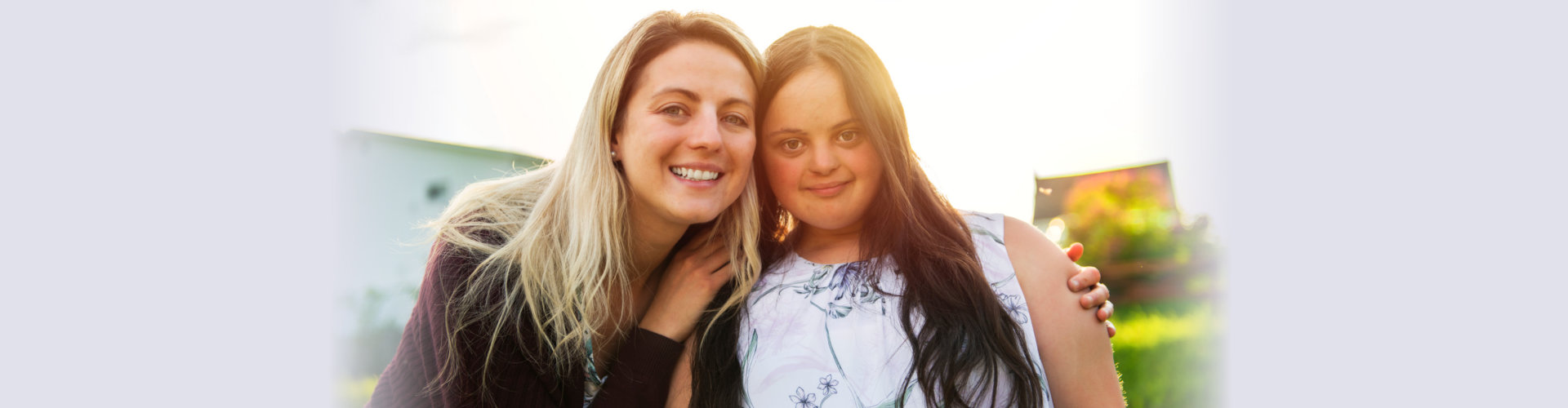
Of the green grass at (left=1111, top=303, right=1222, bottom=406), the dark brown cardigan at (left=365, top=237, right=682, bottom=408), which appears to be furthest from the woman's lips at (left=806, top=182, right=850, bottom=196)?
the green grass at (left=1111, top=303, right=1222, bottom=406)

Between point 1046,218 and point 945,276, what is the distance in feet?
12.2

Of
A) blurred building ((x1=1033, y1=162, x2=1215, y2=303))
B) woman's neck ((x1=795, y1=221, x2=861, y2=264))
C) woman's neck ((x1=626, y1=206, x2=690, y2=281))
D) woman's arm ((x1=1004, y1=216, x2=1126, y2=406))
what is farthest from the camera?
blurred building ((x1=1033, y1=162, x2=1215, y2=303))

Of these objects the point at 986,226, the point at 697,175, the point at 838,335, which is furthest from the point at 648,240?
the point at 986,226

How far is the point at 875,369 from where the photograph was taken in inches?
73.5

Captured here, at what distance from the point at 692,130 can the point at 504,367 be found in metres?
0.83

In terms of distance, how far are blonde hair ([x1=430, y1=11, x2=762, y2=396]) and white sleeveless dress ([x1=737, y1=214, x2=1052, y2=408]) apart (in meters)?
0.17

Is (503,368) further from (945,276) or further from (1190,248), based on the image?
(1190,248)

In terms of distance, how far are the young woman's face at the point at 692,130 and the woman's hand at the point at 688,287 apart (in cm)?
21

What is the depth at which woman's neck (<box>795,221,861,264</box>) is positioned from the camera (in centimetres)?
217

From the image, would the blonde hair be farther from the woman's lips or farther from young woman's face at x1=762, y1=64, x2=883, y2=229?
the woman's lips

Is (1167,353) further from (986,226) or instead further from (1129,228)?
(986,226)

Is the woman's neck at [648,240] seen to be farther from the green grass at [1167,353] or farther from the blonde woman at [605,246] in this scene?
the green grass at [1167,353]

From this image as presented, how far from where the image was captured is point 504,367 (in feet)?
6.78

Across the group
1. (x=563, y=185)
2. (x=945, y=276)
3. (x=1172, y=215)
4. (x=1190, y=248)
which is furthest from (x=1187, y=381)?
(x=563, y=185)
